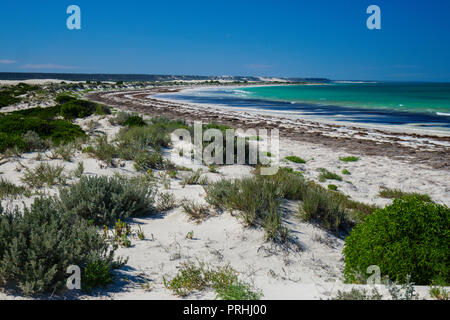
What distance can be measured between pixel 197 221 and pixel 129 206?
1.20 meters

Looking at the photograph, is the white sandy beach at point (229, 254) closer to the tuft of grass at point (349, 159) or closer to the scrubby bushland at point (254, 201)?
the scrubby bushland at point (254, 201)

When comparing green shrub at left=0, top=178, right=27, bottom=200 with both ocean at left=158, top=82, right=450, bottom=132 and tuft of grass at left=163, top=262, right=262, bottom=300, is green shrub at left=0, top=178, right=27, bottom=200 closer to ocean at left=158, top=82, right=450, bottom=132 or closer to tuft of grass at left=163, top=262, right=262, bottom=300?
tuft of grass at left=163, top=262, right=262, bottom=300

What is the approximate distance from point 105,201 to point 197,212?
1581mm

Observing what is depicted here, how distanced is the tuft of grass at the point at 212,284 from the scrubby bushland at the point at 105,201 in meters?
1.97

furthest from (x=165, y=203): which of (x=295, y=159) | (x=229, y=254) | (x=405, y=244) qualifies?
(x=295, y=159)

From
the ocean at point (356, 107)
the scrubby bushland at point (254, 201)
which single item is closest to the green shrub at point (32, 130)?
the scrubby bushland at point (254, 201)

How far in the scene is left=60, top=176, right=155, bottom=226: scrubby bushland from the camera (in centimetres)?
502

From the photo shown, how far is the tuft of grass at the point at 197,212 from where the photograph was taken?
17.4 ft

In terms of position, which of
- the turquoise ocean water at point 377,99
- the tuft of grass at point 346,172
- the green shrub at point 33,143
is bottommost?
the tuft of grass at point 346,172

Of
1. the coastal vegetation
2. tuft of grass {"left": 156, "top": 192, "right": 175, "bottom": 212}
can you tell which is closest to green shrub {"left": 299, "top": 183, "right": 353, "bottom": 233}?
tuft of grass {"left": 156, "top": 192, "right": 175, "bottom": 212}

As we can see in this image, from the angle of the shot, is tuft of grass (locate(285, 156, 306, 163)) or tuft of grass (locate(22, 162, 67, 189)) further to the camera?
tuft of grass (locate(285, 156, 306, 163))

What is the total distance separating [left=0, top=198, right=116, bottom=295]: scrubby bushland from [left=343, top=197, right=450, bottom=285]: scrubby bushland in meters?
2.81

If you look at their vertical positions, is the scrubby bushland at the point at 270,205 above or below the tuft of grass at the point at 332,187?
above

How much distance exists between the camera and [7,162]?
818 cm
